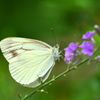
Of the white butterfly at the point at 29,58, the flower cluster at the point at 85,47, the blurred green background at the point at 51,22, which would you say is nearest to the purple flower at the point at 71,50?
the flower cluster at the point at 85,47

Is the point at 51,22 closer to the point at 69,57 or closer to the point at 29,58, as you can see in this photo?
the point at 29,58

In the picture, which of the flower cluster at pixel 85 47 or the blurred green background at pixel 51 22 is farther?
the blurred green background at pixel 51 22

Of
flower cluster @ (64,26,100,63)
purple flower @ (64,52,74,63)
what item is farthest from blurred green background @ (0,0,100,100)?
flower cluster @ (64,26,100,63)

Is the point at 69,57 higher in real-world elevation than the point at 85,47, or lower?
lower

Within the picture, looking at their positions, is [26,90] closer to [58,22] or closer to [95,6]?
[58,22]

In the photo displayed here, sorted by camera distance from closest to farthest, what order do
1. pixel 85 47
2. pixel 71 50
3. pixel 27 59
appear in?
pixel 85 47
pixel 71 50
pixel 27 59

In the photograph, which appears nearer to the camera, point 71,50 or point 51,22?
point 71,50

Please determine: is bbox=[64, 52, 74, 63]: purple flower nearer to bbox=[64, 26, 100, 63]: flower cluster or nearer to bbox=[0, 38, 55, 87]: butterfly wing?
bbox=[64, 26, 100, 63]: flower cluster

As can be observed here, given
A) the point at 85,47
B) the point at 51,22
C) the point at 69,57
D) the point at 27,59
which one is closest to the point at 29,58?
the point at 27,59

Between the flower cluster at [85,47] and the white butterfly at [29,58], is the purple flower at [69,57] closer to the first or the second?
the flower cluster at [85,47]
